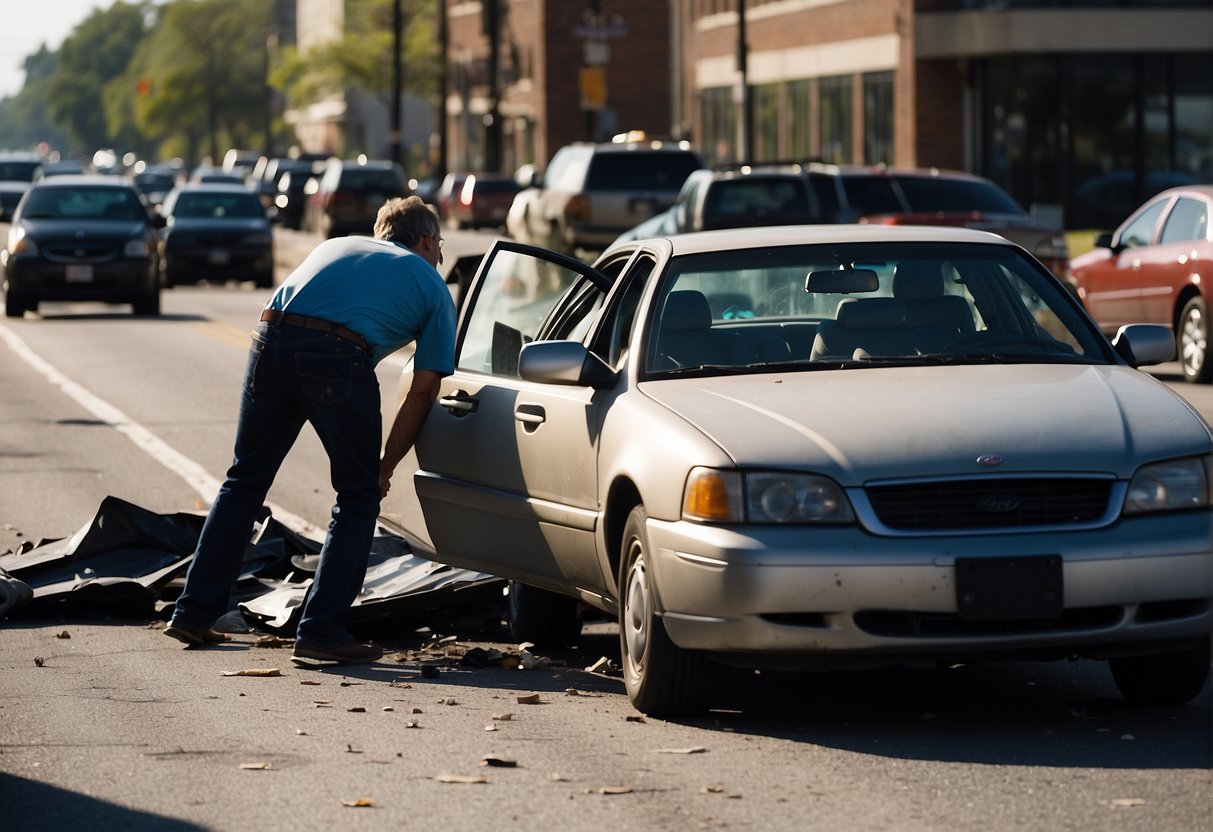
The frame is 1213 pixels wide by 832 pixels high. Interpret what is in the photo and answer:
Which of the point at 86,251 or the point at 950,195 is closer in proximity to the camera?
the point at 950,195

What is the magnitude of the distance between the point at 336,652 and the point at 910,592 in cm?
250

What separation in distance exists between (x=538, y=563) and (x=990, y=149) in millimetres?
43550

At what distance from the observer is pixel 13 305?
30.6m

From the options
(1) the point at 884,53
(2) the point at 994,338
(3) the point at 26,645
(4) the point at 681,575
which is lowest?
(3) the point at 26,645

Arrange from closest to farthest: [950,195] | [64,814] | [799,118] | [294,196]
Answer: [64,814] → [950,195] → [294,196] → [799,118]

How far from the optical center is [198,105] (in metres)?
152

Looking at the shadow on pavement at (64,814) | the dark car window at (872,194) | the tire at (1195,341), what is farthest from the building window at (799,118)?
the shadow on pavement at (64,814)

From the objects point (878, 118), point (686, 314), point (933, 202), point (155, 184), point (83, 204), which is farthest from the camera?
point (155, 184)

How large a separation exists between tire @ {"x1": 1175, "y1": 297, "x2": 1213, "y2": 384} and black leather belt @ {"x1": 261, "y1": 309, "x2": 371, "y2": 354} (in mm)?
12178

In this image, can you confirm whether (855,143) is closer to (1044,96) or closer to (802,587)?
(1044,96)

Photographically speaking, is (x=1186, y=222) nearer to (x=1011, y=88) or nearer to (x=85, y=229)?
(x=85, y=229)

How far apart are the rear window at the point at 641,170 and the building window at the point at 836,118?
22823 mm

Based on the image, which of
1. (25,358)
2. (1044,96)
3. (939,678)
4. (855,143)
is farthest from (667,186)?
(939,678)

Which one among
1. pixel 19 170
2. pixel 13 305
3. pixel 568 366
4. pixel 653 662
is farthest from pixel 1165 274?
pixel 19 170
